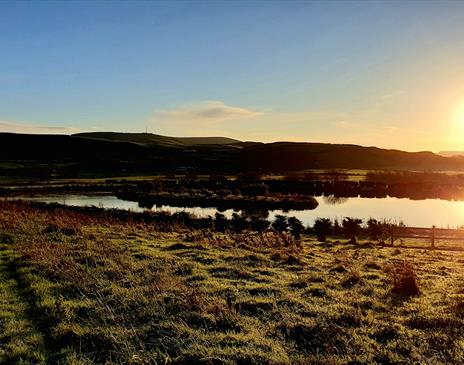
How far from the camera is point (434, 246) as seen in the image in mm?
29109

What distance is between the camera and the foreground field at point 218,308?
9750 mm

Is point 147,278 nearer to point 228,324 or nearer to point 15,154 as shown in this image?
point 228,324

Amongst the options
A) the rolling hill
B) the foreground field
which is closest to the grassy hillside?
the rolling hill

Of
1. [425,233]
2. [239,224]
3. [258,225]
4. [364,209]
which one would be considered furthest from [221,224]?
[364,209]

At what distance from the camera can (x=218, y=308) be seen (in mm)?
12289

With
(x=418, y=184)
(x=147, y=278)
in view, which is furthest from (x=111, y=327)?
(x=418, y=184)

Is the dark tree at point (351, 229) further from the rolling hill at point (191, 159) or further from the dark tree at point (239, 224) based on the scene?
the rolling hill at point (191, 159)

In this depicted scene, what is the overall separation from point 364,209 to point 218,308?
51.6 meters

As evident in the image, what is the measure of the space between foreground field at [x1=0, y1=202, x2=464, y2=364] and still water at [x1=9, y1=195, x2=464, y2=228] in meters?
29.5

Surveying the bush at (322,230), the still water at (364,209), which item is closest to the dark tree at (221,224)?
the bush at (322,230)

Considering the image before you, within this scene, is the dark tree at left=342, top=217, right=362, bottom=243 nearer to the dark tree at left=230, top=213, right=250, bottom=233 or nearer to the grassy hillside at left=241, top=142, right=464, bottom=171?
the dark tree at left=230, top=213, right=250, bottom=233

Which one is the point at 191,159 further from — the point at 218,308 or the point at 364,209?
the point at 218,308

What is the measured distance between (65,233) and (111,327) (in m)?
15.2

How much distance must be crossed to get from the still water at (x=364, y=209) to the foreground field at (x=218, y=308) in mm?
29518
